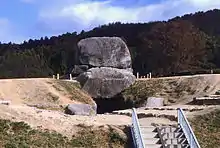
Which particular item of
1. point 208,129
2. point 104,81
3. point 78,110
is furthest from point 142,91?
point 208,129

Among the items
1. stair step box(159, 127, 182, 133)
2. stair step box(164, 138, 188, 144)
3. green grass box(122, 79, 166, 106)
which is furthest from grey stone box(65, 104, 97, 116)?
stair step box(164, 138, 188, 144)

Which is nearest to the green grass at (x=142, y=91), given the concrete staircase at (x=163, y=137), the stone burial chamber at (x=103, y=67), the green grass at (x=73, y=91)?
the stone burial chamber at (x=103, y=67)

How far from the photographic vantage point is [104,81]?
→ 4325 centimetres

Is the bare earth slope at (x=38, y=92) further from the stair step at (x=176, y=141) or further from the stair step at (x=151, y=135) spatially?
the stair step at (x=176, y=141)

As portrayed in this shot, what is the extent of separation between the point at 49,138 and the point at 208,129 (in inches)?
219

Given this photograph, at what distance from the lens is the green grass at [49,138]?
18.7 m

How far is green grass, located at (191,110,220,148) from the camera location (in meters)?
19.3

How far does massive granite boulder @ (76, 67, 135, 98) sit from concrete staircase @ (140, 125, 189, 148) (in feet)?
75.7

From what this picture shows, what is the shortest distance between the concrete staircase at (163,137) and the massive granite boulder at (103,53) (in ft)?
87.5

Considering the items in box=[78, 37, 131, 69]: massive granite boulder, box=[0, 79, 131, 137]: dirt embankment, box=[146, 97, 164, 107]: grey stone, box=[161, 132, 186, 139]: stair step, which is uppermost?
box=[78, 37, 131, 69]: massive granite boulder

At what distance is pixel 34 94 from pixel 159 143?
20466mm

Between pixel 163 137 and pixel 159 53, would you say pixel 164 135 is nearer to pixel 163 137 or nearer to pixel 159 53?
pixel 163 137

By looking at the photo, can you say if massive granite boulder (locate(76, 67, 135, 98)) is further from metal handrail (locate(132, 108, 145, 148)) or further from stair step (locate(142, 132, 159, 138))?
stair step (locate(142, 132, 159, 138))

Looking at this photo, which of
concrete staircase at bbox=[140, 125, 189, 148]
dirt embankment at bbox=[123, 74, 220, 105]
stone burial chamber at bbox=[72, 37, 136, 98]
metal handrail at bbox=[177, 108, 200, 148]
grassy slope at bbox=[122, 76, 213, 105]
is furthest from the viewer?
stone burial chamber at bbox=[72, 37, 136, 98]
